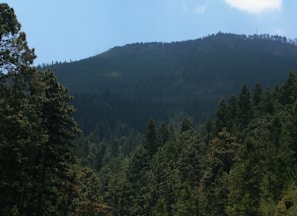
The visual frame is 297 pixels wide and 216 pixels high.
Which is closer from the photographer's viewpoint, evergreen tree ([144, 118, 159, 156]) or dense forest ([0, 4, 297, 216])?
dense forest ([0, 4, 297, 216])

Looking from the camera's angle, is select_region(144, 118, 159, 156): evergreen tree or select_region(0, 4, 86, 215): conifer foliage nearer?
select_region(0, 4, 86, 215): conifer foliage

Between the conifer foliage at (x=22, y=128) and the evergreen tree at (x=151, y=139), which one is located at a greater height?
the conifer foliage at (x=22, y=128)

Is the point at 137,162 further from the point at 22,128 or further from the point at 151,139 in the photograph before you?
the point at 22,128

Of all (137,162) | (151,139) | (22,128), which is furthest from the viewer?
(151,139)

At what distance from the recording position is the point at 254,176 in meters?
46.1

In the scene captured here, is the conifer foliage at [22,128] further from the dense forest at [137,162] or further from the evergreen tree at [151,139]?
the evergreen tree at [151,139]

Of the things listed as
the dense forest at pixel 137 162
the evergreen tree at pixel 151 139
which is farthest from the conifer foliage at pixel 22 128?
the evergreen tree at pixel 151 139

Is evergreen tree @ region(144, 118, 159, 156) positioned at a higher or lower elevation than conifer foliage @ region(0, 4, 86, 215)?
lower

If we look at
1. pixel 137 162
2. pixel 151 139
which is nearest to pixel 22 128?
pixel 137 162

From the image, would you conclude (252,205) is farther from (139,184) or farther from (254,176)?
(139,184)

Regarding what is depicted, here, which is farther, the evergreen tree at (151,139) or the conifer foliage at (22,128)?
the evergreen tree at (151,139)

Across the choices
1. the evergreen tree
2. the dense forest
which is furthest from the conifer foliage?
the evergreen tree

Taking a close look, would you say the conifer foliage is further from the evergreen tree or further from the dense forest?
the evergreen tree

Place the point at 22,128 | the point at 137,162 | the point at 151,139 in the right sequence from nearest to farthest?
the point at 22,128
the point at 137,162
the point at 151,139
